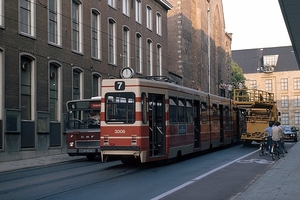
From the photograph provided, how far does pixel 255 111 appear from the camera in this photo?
104 ft

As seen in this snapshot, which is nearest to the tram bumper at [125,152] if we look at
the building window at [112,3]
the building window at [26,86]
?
the building window at [26,86]

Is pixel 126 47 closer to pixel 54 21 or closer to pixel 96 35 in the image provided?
pixel 96 35

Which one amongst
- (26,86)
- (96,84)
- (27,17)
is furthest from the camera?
(96,84)

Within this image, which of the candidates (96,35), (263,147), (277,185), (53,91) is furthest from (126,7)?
(277,185)

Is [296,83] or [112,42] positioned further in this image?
[296,83]

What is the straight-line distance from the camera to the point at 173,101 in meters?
19.5

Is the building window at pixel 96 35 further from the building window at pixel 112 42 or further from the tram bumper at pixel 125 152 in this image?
the tram bumper at pixel 125 152

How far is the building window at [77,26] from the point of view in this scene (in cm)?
3188

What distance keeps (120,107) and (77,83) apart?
598 inches

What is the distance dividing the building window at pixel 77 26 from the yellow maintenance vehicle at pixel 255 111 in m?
10.7

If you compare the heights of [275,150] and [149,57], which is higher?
[149,57]

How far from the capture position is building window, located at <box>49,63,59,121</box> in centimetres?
2878

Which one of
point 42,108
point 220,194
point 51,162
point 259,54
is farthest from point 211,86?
point 220,194

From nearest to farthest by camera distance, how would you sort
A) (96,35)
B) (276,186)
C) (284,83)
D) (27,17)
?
(276,186) → (27,17) → (96,35) → (284,83)
